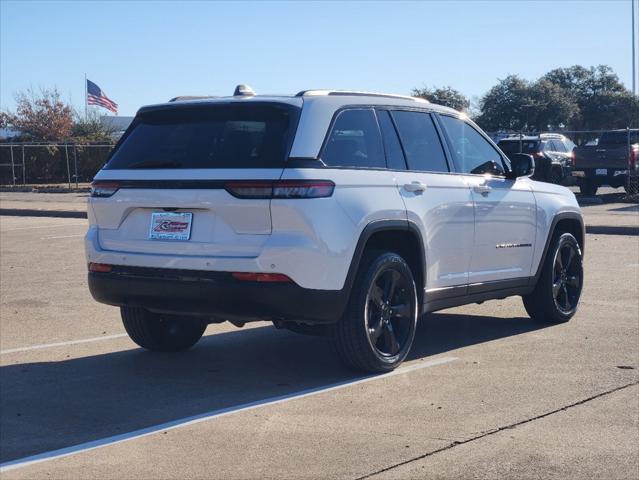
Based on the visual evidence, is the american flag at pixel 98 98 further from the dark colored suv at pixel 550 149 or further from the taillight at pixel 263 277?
the taillight at pixel 263 277

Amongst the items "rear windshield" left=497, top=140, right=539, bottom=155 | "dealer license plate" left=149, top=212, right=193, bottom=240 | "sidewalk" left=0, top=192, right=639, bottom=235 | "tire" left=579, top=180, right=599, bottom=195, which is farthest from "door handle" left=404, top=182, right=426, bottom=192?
"rear windshield" left=497, top=140, right=539, bottom=155

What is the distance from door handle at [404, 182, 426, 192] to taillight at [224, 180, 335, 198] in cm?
102

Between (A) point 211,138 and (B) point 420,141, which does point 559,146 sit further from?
(A) point 211,138

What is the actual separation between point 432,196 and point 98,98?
155 ft

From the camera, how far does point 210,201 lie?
678 cm

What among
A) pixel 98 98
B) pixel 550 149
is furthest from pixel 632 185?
pixel 98 98

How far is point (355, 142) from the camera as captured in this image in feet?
24.1

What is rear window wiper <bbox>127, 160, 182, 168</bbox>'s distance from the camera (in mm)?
7100

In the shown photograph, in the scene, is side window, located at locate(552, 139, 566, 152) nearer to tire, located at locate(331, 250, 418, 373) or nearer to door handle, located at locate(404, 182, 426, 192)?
door handle, located at locate(404, 182, 426, 192)

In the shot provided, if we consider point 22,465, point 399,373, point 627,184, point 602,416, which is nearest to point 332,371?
point 399,373

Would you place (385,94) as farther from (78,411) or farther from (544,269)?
(78,411)

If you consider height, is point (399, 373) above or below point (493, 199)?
below

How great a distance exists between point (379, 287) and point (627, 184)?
22627mm

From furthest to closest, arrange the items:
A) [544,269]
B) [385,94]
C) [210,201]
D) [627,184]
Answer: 1. [627,184]
2. [544,269]
3. [385,94]
4. [210,201]
